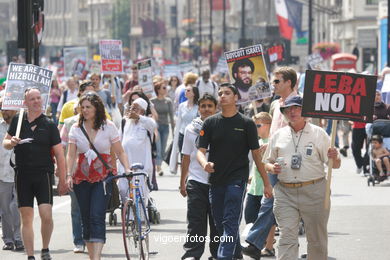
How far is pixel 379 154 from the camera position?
20.7 metres

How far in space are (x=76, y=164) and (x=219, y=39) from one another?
145m

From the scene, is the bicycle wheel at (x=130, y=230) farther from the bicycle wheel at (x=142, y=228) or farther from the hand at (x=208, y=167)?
the hand at (x=208, y=167)

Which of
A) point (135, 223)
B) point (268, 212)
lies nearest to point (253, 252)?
point (268, 212)

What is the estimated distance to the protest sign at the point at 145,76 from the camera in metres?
27.3

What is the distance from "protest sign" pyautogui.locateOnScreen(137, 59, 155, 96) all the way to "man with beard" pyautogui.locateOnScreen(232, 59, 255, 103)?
10.2 metres

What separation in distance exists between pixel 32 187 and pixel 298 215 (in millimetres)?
2546

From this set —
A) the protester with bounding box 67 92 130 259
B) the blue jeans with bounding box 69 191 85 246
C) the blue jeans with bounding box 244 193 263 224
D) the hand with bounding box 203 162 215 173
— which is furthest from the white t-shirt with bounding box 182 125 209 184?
the blue jeans with bounding box 69 191 85 246

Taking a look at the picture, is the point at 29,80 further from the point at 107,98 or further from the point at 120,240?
the point at 107,98

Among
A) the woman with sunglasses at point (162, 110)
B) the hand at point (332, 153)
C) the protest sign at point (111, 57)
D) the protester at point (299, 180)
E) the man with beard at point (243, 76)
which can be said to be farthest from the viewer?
the protest sign at point (111, 57)

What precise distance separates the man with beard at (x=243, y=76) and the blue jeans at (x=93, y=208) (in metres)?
5.38

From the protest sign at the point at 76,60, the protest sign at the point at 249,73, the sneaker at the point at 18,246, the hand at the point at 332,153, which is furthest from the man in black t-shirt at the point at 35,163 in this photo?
the protest sign at the point at 76,60

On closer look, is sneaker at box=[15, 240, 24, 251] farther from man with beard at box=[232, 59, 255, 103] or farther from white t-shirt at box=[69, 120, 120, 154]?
man with beard at box=[232, 59, 255, 103]

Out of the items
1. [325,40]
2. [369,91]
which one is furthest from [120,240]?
[325,40]

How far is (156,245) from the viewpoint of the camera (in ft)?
44.6
